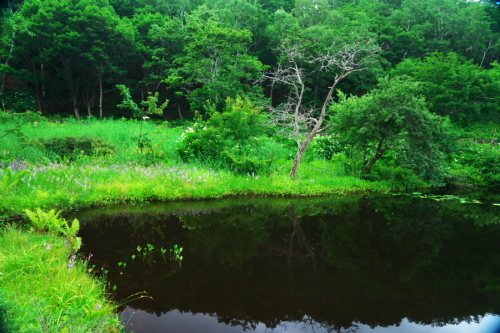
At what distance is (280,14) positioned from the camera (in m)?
34.8

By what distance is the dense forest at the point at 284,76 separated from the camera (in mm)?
11625

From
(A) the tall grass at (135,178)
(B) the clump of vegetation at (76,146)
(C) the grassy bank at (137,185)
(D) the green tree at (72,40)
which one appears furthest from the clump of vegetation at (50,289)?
(D) the green tree at (72,40)

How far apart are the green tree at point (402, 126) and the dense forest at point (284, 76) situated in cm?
5

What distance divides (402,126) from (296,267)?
328 inches

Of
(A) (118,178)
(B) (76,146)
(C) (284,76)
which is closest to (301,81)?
(C) (284,76)

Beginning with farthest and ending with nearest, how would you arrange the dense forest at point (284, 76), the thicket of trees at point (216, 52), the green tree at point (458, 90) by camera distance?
the green tree at point (458, 90)
the thicket of trees at point (216, 52)
the dense forest at point (284, 76)

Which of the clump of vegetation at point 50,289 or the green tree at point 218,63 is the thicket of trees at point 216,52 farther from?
the clump of vegetation at point 50,289

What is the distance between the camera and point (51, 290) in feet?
12.8

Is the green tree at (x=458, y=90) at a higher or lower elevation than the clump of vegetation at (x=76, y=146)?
higher

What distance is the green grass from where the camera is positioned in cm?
313

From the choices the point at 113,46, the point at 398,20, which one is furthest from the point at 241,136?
the point at 398,20

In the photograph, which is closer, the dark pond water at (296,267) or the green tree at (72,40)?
the dark pond water at (296,267)

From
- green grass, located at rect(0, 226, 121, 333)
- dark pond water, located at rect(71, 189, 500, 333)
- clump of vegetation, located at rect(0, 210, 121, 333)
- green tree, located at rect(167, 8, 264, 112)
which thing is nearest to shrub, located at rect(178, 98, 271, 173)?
dark pond water, located at rect(71, 189, 500, 333)

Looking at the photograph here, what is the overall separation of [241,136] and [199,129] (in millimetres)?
1878
